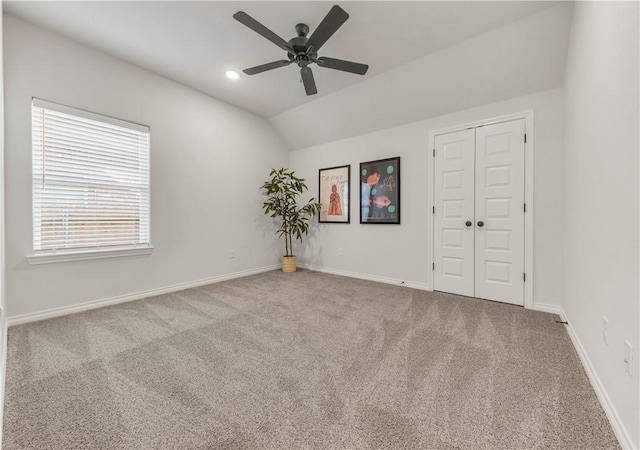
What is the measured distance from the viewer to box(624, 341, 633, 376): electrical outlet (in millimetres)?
1104

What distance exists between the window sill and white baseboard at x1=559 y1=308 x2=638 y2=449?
4.18 metres

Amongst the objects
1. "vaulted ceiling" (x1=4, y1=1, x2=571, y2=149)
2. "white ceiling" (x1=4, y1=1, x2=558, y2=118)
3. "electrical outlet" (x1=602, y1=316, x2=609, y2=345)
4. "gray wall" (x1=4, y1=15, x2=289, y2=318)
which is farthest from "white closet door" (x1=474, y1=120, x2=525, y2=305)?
"gray wall" (x1=4, y1=15, x2=289, y2=318)

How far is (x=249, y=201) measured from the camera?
14.9ft

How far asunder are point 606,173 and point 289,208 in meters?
3.99

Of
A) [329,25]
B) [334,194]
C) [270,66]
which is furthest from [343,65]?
[334,194]

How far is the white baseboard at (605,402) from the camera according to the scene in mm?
1125

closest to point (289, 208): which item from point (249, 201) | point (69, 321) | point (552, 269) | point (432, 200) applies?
point (249, 201)

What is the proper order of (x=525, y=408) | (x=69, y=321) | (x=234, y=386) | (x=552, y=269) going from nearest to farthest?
1. (x=525, y=408)
2. (x=234, y=386)
3. (x=69, y=321)
4. (x=552, y=269)

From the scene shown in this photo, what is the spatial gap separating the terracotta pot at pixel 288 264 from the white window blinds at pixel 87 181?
2173 mm

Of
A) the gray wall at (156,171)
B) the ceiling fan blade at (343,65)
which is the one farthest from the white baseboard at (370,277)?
the ceiling fan blade at (343,65)

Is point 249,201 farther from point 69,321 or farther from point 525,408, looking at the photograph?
point 525,408

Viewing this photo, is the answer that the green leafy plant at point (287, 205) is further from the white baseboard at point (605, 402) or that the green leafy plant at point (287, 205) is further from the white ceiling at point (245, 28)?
the white baseboard at point (605, 402)

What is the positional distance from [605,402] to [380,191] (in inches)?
124

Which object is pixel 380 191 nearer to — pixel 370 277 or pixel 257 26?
pixel 370 277
